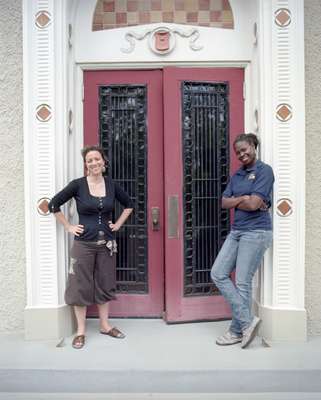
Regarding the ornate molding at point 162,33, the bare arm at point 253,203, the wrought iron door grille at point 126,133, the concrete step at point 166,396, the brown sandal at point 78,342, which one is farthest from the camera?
the wrought iron door grille at point 126,133

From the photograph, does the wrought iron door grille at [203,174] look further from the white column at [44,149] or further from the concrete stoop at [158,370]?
the white column at [44,149]

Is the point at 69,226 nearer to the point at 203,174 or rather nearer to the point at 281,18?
the point at 203,174

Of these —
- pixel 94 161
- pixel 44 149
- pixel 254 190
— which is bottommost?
pixel 254 190

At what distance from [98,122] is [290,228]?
6.59 ft

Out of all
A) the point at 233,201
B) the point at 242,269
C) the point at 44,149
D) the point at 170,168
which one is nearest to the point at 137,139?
the point at 170,168

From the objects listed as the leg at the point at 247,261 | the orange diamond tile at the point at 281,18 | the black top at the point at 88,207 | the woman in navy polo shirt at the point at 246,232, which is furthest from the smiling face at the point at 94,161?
the orange diamond tile at the point at 281,18

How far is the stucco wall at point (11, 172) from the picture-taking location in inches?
175

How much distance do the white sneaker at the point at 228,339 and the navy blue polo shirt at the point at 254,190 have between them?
2.98 feet

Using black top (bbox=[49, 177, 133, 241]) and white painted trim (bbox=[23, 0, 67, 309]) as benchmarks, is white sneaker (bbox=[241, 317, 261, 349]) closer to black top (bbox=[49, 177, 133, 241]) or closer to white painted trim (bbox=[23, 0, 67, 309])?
black top (bbox=[49, 177, 133, 241])

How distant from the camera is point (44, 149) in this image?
14.0 feet

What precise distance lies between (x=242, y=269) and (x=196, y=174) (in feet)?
3.49

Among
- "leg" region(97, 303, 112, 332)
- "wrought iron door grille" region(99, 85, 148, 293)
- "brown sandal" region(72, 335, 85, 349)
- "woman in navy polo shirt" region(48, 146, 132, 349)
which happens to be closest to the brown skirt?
"woman in navy polo shirt" region(48, 146, 132, 349)

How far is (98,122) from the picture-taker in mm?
4723

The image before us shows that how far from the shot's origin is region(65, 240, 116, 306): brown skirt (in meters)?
4.20
